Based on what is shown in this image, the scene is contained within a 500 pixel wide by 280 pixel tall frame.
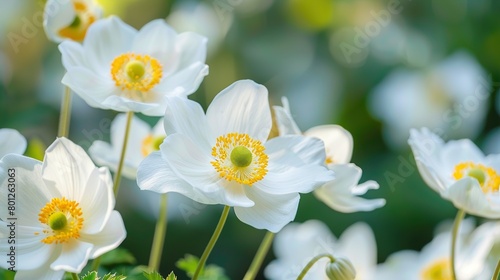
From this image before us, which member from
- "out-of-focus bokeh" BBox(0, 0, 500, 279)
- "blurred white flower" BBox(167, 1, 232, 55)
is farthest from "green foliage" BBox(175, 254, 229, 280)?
"blurred white flower" BBox(167, 1, 232, 55)

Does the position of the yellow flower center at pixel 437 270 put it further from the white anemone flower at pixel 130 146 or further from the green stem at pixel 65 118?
the green stem at pixel 65 118

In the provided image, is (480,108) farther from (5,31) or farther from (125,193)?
(5,31)

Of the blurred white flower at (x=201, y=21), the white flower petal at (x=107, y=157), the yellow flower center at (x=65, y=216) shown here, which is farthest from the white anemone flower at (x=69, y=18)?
the blurred white flower at (x=201, y=21)

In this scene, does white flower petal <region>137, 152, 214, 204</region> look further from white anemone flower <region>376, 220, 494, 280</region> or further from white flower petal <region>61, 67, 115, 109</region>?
white anemone flower <region>376, 220, 494, 280</region>

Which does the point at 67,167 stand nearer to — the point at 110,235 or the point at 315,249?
the point at 110,235

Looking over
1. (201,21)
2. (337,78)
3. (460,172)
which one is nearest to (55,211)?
(460,172)

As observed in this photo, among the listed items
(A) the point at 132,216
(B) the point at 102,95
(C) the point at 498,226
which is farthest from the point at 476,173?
(A) the point at 132,216
